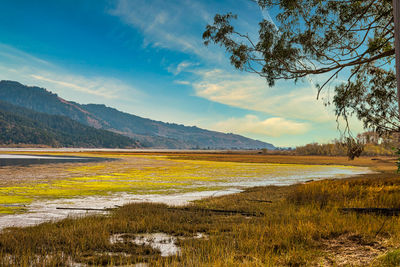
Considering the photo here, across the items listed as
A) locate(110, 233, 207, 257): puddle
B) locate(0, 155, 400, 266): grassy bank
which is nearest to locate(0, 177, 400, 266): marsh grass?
locate(0, 155, 400, 266): grassy bank

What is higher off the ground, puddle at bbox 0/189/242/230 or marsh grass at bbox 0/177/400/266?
marsh grass at bbox 0/177/400/266

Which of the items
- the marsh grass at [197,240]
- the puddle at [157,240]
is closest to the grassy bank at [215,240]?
the marsh grass at [197,240]

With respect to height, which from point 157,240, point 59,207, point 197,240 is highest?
point 197,240

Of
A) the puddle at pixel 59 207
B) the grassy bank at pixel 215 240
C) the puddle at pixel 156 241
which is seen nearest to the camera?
the grassy bank at pixel 215 240

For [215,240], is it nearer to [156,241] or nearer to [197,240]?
[197,240]

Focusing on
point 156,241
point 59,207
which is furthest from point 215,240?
point 59,207

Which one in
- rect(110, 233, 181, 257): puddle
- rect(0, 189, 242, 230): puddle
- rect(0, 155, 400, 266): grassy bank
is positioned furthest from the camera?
rect(0, 189, 242, 230): puddle

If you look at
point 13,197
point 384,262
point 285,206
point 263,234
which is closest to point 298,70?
point 285,206

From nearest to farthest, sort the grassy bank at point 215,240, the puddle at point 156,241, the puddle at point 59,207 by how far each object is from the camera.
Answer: the grassy bank at point 215,240 < the puddle at point 156,241 < the puddle at point 59,207

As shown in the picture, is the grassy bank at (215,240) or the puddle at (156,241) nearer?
the grassy bank at (215,240)

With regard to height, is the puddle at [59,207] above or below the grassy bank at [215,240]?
below

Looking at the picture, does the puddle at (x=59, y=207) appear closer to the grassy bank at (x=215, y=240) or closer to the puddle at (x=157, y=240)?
the grassy bank at (x=215, y=240)

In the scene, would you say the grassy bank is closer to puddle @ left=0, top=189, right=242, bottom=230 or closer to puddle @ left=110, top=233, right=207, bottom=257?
puddle @ left=110, top=233, right=207, bottom=257

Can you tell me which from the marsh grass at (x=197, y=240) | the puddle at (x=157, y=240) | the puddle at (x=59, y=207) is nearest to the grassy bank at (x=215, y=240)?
the marsh grass at (x=197, y=240)
